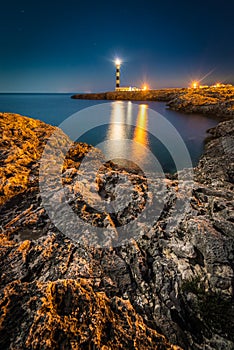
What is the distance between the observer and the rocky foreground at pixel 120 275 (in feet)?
9.76

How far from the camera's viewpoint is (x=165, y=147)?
75.4 ft

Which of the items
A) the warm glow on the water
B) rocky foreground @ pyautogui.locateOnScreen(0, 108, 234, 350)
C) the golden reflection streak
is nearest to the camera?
rocky foreground @ pyautogui.locateOnScreen(0, 108, 234, 350)

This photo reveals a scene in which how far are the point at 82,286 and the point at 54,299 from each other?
561 mm

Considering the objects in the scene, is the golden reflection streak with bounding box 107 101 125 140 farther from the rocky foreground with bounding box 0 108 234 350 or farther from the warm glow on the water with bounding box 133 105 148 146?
the rocky foreground with bounding box 0 108 234 350

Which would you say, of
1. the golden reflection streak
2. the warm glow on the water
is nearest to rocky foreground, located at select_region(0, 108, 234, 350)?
the warm glow on the water

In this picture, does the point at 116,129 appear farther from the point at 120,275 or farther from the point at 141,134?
the point at 120,275

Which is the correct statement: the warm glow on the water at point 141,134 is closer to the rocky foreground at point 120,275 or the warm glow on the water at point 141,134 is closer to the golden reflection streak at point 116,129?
the golden reflection streak at point 116,129

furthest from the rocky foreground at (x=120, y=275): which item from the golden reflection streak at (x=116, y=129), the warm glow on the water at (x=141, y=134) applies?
the golden reflection streak at (x=116, y=129)

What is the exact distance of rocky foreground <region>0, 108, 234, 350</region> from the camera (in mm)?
2975

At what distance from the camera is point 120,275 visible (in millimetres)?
4203

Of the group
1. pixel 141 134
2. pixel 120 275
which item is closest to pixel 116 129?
pixel 141 134

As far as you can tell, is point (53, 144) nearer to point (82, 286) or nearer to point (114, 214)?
point (114, 214)

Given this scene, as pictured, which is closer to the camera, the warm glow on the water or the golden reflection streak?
the warm glow on the water

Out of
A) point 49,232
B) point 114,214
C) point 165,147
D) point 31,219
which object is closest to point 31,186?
point 31,219
